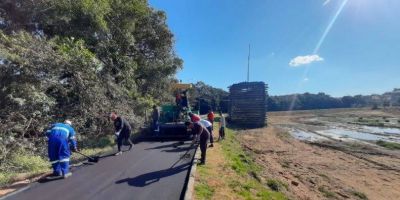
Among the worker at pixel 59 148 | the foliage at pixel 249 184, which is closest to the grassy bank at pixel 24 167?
the worker at pixel 59 148

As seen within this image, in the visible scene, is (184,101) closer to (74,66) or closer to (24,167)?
(74,66)

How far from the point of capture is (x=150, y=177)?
724cm

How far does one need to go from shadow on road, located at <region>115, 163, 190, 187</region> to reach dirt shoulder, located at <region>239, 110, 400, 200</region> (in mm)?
3147

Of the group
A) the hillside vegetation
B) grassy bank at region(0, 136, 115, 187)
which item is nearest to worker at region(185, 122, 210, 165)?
grassy bank at region(0, 136, 115, 187)

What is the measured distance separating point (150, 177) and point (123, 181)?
2.21ft

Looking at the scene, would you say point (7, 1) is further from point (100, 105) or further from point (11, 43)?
point (100, 105)

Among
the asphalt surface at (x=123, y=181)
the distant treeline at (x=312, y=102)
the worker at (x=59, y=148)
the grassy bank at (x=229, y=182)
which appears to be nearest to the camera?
the asphalt surface at (x=123, y=181)

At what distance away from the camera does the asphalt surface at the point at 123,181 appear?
19.8 feet

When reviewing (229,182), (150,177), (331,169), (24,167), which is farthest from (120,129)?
(331,169)

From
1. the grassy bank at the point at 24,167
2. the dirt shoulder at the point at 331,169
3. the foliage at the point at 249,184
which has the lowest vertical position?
the dirt shoulder at the point at 331,169

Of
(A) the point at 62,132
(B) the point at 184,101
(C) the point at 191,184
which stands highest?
(B) the point at 184,101

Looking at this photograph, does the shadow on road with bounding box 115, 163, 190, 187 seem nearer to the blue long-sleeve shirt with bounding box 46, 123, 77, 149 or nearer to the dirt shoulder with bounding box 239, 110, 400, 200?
the blue long-sleeve shirt with bounding box 46, 123, 77, 149

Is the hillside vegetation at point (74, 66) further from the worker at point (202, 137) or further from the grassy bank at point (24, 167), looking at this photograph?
the worker at point (202, 137)

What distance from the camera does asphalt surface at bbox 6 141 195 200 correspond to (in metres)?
6.04
